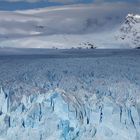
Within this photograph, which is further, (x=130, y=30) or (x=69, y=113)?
(x=130, y=30)

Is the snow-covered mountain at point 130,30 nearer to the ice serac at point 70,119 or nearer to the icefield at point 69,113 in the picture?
the icefield at point 69,113

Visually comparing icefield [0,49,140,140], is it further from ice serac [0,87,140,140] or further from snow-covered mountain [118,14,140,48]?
snow-covered mountain [118,14,140,48]

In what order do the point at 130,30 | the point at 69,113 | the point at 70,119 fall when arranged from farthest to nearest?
the point at 130,30, the point at 69,113, the point at 70,119

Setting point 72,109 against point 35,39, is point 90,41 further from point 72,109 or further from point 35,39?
point 72,109

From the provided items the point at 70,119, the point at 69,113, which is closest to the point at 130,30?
the point at 69,113

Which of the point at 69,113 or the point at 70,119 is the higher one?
the point at 69,113

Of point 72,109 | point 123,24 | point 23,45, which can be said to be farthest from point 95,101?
point 123,24

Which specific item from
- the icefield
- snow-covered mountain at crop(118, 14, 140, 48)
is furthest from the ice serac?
snow-covered mountain at crop(118, 14, 140, 48)

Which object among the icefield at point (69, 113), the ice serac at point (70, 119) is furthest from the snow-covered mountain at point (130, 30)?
the ice serac at point (70, 119)

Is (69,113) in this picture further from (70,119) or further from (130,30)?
(130,30)
